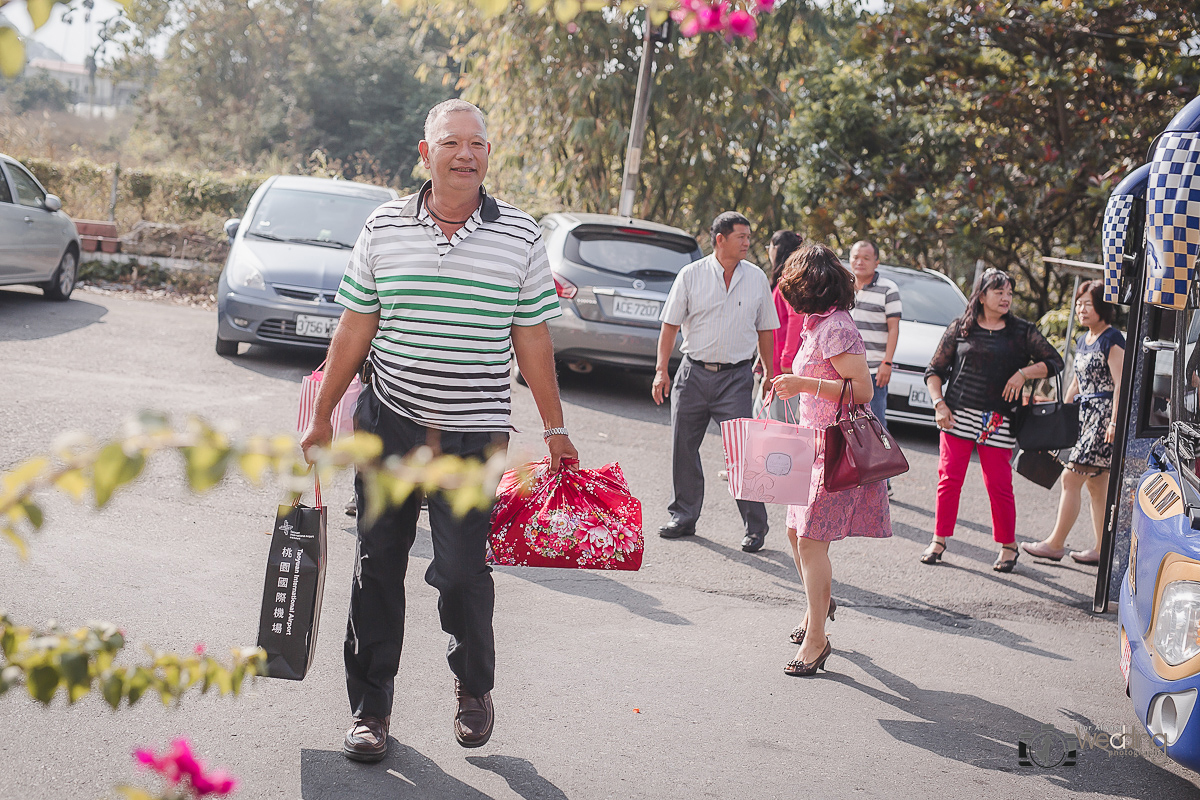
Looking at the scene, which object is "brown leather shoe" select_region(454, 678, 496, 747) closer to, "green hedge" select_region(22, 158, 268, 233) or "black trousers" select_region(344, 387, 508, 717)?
"black trousers" select_region(344, 387, 508, 717)

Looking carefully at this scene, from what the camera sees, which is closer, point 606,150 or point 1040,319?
point 1040,319

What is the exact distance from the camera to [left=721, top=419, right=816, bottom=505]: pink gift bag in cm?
484

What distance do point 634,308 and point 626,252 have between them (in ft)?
2.05

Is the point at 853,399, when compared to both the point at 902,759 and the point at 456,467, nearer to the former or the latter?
the point at 902,759

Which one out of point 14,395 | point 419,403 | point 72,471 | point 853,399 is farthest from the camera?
point 14,395

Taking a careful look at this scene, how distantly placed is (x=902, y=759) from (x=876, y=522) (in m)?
1.08

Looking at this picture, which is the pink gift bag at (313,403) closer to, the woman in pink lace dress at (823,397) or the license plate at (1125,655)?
the woman in pink lace dress at (823,397)

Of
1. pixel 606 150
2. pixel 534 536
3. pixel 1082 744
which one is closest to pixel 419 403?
pixel 534 536

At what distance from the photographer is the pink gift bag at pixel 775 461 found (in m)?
4.84

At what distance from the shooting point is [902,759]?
3998mm

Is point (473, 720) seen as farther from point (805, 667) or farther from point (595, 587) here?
point (595, 587)

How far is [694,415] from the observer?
22.3 ft

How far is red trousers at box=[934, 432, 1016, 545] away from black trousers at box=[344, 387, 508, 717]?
3794 millimetres

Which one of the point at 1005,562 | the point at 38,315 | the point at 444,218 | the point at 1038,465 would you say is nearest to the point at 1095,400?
the point at 1038,465
